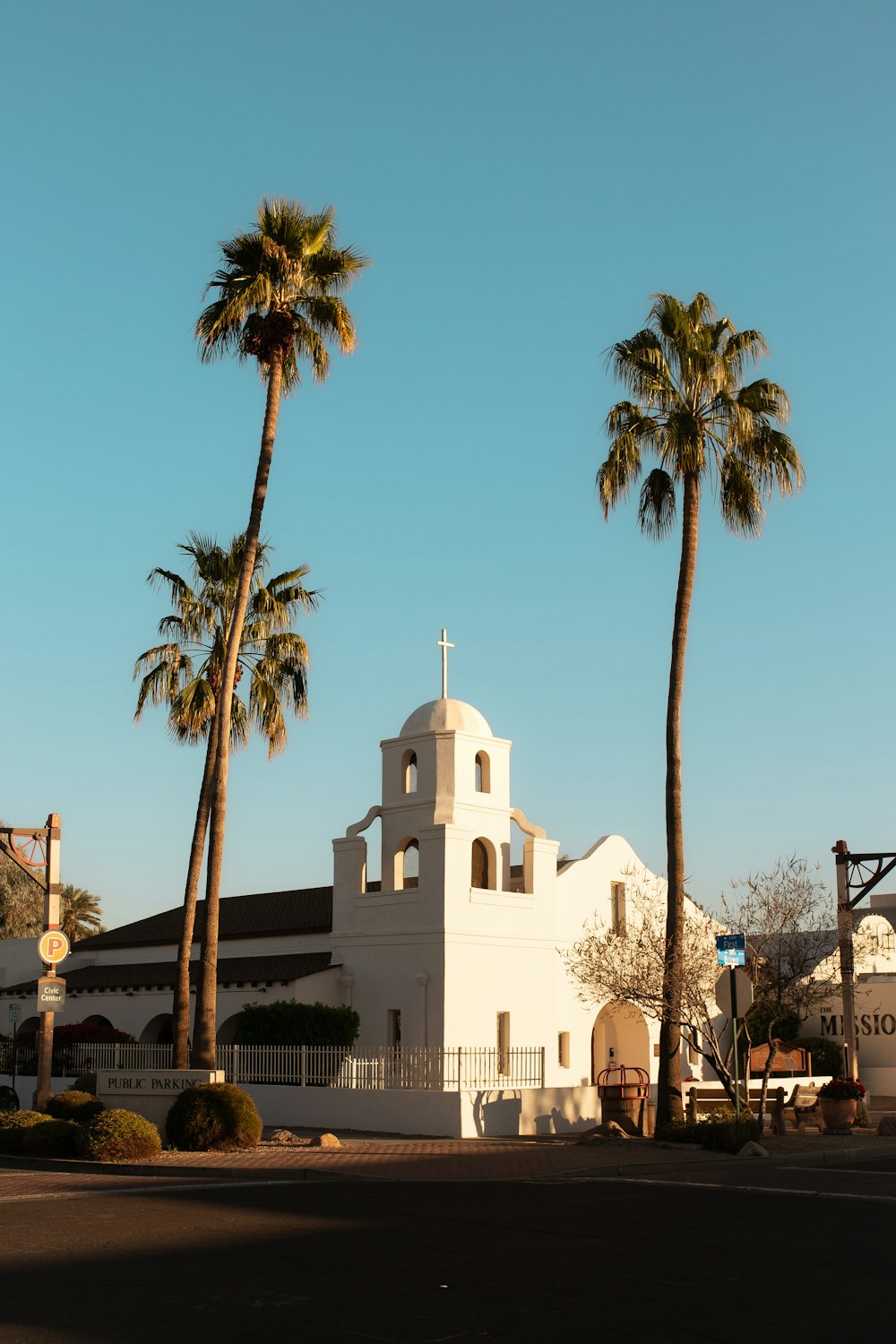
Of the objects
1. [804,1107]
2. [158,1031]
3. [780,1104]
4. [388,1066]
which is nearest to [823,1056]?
[804,1107]

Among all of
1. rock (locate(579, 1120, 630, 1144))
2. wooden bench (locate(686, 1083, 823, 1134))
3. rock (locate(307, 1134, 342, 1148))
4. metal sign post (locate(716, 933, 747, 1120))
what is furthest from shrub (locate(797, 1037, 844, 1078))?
rock (locate(307, 1134, 342, 1148))

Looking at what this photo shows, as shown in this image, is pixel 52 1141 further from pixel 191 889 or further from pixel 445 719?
pixel 445 719

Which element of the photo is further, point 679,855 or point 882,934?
point 882,934

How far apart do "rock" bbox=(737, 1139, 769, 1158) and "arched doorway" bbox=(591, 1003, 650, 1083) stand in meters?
13.1

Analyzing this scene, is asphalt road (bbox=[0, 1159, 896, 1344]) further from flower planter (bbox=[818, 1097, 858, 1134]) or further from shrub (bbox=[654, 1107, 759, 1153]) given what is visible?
flower planter (bbox=[818, 1097, 858, 1134])

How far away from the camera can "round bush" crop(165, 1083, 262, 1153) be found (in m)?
21.5

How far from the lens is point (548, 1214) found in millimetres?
14828

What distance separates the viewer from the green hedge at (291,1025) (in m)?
28.3

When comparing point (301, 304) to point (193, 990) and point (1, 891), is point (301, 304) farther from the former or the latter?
point (1, 891)

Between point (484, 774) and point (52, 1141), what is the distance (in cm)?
1363

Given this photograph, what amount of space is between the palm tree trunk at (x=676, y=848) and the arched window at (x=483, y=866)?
281 inches

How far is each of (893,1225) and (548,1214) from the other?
3539 millimetres

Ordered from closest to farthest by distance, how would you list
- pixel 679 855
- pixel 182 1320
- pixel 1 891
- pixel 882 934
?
pixel 182 1320
pixel 679 855
pixel 882 934
pixel 1 891

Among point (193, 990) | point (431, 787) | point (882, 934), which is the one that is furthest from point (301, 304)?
point (882, 934)
